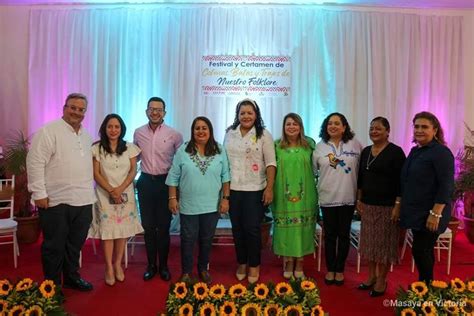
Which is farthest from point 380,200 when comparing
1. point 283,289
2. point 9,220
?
point 9,220

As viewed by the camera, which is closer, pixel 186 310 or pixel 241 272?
pixel 186 310

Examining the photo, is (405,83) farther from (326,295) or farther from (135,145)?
(135,145)

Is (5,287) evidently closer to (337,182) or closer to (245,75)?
(337,182)

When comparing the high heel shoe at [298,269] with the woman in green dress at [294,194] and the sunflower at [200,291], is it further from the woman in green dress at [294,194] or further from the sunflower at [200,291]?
the sunflower at [200,291]

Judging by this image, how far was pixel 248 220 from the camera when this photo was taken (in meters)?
3.06

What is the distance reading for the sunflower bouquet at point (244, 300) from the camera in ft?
6.13

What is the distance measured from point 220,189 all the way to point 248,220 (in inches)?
13.5

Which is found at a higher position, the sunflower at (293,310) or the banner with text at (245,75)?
the banner with text at (245,75)

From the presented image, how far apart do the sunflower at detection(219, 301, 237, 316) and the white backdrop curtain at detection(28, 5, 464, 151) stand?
9.46 feet

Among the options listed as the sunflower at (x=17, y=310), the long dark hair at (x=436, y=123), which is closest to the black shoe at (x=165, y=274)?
the sunflower at (x=17, y=310)

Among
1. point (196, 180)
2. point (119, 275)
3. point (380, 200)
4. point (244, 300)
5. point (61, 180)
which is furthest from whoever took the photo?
point (119, 275)

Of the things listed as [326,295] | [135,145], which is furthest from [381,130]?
[135,145]

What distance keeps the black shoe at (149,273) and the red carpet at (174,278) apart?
41 millimetres

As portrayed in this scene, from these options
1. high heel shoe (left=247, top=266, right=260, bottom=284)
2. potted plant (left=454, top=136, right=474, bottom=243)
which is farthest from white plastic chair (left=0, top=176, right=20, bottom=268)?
potted plant (left=454, top=136, right=474, bottom=243)
